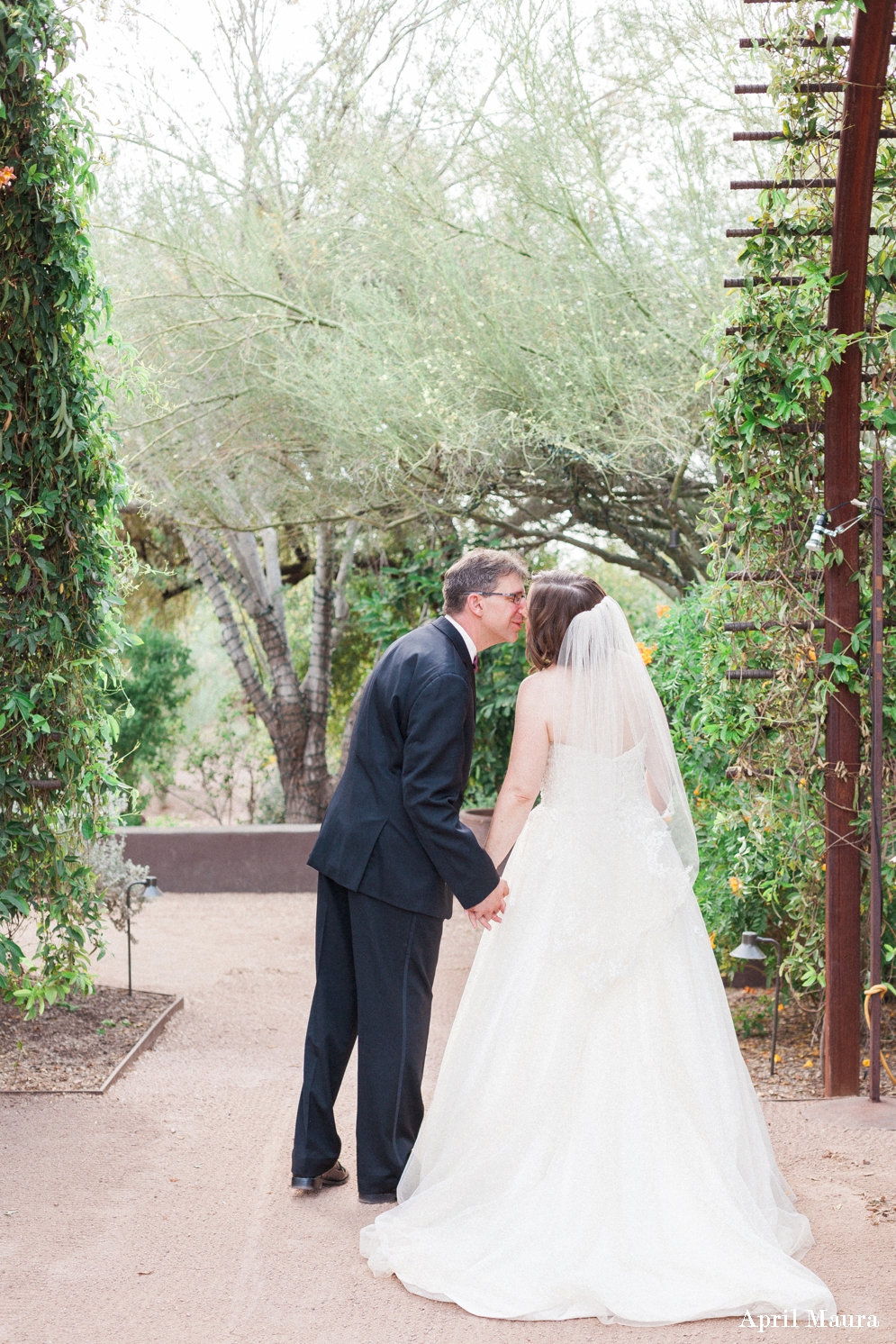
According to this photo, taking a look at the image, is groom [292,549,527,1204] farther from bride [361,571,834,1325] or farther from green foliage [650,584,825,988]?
green foliage [650,584,825,988]

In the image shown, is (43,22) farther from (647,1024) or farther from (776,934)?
(776,934)

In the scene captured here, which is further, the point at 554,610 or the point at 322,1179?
A: the point at 322,1179

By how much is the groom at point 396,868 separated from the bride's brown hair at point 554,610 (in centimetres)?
9

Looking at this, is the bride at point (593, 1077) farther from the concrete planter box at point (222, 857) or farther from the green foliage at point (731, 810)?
the concrete planter box at point (222, 857)

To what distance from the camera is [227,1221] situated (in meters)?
2.99

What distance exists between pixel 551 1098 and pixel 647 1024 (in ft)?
0.97

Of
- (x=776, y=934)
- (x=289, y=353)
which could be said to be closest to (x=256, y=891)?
(x=289, y=353)

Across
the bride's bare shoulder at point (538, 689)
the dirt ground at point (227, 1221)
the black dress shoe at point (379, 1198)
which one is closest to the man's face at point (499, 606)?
the bride's bare shoulder at point (538, 689)

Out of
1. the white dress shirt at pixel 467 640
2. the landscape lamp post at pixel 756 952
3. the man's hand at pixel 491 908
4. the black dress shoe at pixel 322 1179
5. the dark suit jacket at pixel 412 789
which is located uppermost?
the white dress shirt at pixel 467 640

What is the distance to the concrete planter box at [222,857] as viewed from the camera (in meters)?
8.56

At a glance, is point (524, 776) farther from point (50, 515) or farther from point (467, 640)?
point (50, 515)

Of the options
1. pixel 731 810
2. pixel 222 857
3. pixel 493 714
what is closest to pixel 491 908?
pixel 731 810

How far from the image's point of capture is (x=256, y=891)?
8.62 metres

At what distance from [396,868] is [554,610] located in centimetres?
80
